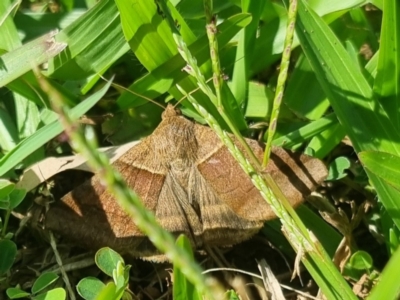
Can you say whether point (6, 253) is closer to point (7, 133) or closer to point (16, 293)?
point (16, 293)

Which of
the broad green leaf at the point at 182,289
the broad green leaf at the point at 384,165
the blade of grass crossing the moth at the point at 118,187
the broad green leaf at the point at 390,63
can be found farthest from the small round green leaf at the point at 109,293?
the broad green leaf at the point at 390,63

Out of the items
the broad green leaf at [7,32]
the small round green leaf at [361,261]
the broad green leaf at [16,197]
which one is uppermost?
the broad green leaf at [7,32]

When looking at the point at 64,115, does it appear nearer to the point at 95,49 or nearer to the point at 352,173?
the point at 95,49

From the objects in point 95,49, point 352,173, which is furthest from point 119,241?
point 352,173

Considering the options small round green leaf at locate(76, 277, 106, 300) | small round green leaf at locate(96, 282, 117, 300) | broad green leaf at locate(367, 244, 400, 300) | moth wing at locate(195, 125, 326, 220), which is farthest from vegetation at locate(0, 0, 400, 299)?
broad green leaf at locate(367, 244, 400, 300)

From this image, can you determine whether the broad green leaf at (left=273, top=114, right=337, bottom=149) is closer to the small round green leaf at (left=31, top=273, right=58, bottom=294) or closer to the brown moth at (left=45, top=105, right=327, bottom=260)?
the brown moth at (left=45, top=105, right=327, bottom=260)

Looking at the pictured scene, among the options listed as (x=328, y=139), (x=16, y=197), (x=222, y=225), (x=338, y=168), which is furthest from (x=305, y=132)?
(x=16, y=197)

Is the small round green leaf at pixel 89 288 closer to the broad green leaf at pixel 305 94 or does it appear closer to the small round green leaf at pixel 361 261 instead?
the small round green leaf at pixel 361 261
